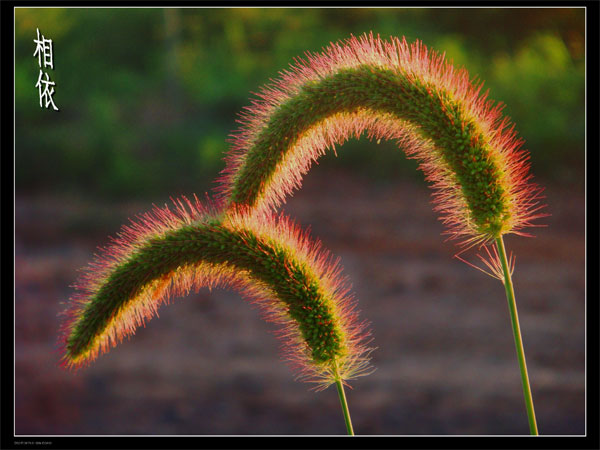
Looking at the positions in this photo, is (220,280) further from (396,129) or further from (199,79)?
(199,79)

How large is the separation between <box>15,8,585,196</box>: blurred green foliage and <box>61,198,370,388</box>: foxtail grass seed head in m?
7.17

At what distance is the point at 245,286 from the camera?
1.56m

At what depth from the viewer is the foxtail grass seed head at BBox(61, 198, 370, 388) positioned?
1.49m

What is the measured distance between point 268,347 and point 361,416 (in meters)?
1.45

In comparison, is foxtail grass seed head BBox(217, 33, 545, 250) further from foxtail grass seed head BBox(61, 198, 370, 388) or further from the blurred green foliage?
the blurred green foliage

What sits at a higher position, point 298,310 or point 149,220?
point 149,220

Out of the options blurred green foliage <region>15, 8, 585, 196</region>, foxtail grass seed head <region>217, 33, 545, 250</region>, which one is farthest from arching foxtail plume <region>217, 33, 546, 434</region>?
blurred green foliage <region>15, 8, 585, 196</region>

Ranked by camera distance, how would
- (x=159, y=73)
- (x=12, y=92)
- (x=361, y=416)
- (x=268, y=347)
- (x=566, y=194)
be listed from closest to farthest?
(x=12, y=92), (x=361, y=416), (x=268, y=347), (x=566, y=194), (x=159, y=73)

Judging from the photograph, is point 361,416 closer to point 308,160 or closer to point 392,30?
point 308,160

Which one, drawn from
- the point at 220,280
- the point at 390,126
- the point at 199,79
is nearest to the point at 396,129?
the point at 390,126

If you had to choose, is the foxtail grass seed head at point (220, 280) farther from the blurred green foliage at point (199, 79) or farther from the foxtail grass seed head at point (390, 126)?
the blurred green foliage at point (199, 79)

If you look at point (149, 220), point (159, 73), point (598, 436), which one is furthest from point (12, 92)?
point (159, 73)

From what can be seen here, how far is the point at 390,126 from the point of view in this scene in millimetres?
1557

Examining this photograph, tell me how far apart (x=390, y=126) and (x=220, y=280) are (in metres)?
0.54
